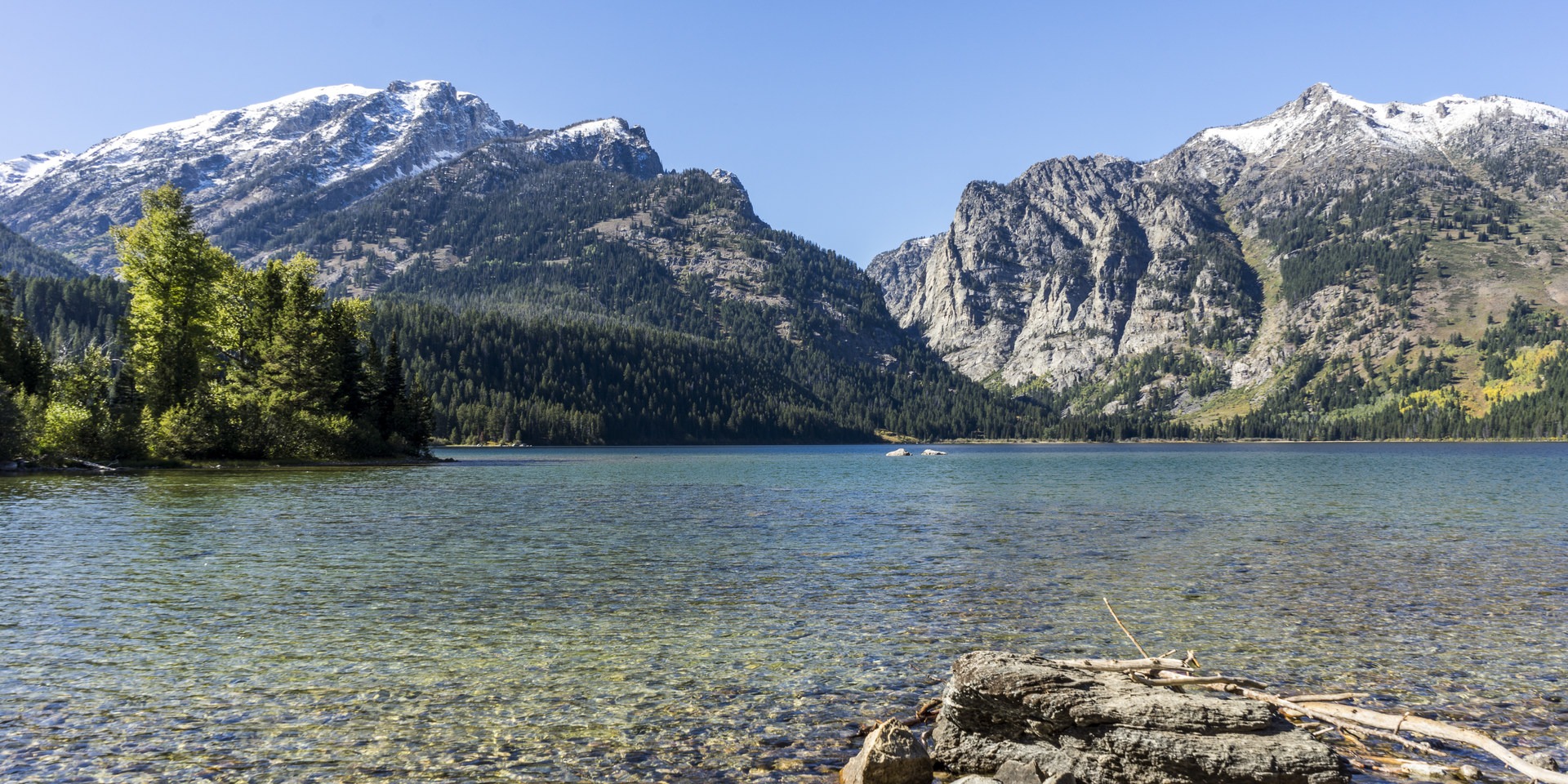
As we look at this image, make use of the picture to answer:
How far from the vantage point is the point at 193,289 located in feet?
264

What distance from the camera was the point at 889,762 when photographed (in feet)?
38.5

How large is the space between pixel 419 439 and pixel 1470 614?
124428mm

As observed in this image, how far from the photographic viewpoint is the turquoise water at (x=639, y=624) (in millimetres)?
13320

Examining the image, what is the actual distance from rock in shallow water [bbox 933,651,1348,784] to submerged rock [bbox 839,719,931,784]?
94cm

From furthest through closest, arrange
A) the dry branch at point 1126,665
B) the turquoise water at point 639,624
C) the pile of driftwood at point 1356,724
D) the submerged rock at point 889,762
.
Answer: the dry branch at point 1126,665, the turquoise water at point 639,624, the pile of driftwood at point 1356,724, the submerged rock at point 889,762

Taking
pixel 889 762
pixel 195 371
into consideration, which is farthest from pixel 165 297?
pixel 889 762

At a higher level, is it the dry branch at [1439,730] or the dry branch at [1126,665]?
the dry branch at [1126,665]

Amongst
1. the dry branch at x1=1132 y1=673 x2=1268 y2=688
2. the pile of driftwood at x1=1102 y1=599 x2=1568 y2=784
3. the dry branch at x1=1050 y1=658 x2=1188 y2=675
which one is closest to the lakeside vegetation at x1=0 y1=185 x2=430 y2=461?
the dry branch at x1=1050 y1=658 x2=1188 y2=675

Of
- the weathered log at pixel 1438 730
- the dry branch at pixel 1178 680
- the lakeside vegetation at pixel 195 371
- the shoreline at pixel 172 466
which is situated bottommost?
the shoreline at pixel 172 466

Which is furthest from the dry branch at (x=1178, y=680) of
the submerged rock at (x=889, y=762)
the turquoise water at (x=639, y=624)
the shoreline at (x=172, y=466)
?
the shoreline at (x=172, y=466)

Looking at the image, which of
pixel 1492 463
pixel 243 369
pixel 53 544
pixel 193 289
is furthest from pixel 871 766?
pixel 1492 463

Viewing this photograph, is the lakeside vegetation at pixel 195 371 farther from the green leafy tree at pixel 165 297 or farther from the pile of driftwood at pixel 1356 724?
the pile of driftwood at pixel 1356 724

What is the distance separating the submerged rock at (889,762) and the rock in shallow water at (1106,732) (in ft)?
3.10

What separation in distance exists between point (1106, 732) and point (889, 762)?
314cm
